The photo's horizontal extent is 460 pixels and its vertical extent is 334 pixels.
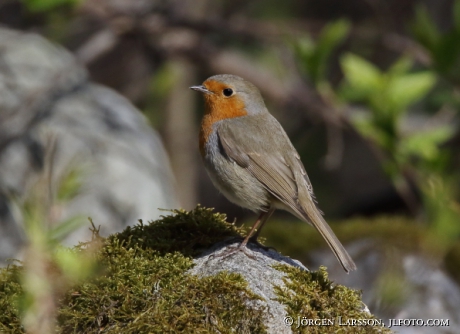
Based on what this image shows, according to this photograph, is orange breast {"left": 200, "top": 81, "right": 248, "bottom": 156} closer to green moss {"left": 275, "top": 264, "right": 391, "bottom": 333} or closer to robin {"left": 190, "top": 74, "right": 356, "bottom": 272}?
robin {"left": 190, "top": 74, "right": 356, "bottom": 272}

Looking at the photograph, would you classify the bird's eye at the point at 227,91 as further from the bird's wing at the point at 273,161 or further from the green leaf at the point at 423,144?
the green leaf at the point at 423,144

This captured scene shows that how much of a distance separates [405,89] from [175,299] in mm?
3448

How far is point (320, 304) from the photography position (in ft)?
10.00

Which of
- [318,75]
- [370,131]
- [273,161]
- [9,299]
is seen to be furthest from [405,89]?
[9,299]

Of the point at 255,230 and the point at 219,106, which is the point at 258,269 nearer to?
the point at 255,230

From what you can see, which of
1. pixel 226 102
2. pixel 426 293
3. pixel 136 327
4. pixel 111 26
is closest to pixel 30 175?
pixel 226 102

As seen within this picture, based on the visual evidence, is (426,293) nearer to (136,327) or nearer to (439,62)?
(439,62)

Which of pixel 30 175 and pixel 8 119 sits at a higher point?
pixel 8 119

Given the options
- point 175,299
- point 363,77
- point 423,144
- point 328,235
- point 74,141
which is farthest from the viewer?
point 423,144

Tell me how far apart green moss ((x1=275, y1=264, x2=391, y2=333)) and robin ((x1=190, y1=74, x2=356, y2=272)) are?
496mm

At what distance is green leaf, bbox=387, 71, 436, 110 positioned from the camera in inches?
221

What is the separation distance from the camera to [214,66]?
7668mm

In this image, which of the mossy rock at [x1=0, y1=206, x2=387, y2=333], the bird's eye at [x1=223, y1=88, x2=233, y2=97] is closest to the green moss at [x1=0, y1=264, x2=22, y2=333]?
the mossy rock at [x1=0, y1=206, x2=387, y2=333]

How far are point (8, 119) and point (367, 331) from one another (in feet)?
12.4
